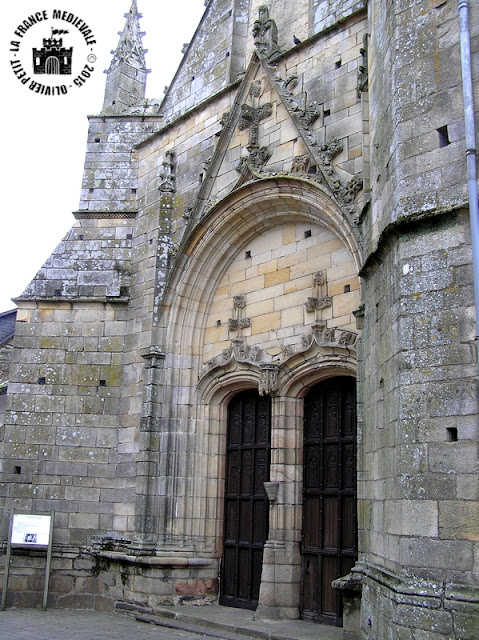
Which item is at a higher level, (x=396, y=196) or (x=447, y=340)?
(x=396, y=196)

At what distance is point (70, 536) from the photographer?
10.6 metres

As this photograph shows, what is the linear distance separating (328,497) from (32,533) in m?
4.22

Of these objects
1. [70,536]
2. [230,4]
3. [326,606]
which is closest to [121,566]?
[70,536]

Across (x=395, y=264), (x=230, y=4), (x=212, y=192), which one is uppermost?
(x=230, y=4)

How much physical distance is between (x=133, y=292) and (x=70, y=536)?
3.72m

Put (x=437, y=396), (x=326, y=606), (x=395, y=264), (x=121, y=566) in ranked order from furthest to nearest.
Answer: (x=121, y=566) → (x=326, y=606) → (x=395, y=264) → (x=437, y=396)

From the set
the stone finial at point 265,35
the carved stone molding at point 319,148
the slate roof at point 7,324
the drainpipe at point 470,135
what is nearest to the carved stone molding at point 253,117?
the carved stone molding at point 319,148

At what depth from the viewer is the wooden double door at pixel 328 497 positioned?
8453 millimetres

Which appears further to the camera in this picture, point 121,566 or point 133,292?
point 133,292

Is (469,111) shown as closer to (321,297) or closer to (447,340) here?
(447,340)

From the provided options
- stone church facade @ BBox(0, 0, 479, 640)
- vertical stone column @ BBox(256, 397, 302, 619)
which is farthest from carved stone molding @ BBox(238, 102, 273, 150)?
vertical stone column @ BBox(256, 397, 302, 619)

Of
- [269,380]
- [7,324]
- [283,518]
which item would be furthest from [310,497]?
[7,324]

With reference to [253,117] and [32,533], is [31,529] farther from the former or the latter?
[253,117]

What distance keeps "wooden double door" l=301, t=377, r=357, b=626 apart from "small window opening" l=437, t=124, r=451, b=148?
350 centimetres
